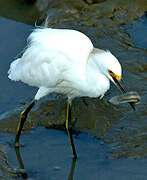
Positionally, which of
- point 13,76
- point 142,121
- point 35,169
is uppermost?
point 13,76

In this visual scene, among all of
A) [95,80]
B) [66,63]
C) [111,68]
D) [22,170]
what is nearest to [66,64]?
[66,63]

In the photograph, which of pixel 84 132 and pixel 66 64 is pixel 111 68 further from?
pixel 84 132

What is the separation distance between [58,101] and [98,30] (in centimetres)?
193

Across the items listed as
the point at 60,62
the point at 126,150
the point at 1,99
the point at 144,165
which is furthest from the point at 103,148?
the point at 1,99

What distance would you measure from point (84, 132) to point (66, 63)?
1148 millimetres

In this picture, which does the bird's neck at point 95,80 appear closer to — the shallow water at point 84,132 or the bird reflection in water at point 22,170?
the shallow water at point 84,132

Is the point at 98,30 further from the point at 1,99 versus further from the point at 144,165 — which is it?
the point at 144,165

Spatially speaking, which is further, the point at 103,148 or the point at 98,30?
the point at 98,30

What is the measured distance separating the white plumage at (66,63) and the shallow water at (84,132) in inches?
25.6

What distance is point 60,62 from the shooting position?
211 inches

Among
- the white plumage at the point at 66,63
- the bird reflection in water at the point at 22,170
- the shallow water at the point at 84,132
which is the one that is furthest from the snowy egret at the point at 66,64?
the shallow water at the point at 84,132

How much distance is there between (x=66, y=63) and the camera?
17.7 ft

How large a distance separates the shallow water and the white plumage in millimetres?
650

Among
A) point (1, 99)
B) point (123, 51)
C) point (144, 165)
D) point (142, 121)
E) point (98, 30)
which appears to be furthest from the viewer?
point (98, 30)
